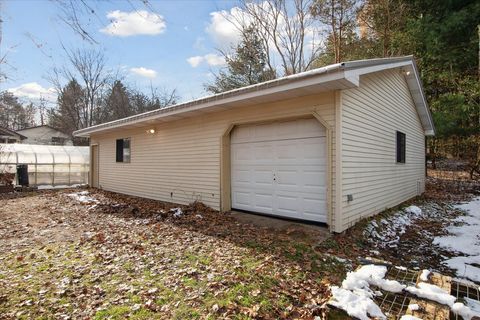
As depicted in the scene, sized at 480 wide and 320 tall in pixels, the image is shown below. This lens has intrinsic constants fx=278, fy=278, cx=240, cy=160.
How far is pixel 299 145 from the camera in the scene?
6191 mm

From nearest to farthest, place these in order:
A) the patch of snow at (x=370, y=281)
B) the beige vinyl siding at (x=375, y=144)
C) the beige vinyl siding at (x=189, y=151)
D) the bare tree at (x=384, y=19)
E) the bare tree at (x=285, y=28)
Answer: the patch of snow at (x=370, y=281) < the beige vinyl siding at (x=375, y=144) < the beige vinyl siding at (x=189, y=151) < the bare tree at (x=384, y=19) < the bare tree at (x=285, y=28)

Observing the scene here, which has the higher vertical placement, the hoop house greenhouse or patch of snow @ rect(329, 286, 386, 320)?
the hoop house greenhouse

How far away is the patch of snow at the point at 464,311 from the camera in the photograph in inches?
110

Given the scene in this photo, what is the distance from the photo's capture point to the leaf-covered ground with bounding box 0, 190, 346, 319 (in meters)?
2.96

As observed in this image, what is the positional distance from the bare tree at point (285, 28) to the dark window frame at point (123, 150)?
36.3 ft

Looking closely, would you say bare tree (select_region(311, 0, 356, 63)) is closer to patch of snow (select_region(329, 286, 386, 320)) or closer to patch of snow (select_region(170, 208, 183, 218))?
patch of snow (select_region(170, 208, 183, 218))

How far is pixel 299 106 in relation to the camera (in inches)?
233

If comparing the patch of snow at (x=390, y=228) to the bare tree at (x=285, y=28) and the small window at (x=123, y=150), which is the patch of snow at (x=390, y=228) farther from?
the bare tree at (x=285, y=28)

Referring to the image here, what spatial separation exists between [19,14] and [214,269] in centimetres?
416

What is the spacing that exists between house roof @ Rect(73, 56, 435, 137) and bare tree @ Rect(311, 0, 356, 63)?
26.7 ft

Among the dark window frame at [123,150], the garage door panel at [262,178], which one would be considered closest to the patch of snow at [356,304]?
the garage door panel at [262,178]

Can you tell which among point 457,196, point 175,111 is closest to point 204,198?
point 175,111

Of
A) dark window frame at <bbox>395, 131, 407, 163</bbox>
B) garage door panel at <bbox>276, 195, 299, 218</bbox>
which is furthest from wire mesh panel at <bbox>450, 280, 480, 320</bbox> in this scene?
dark window frame at <bbox>395, 131, 407, 163</bbox>

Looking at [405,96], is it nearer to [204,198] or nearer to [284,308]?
[204,198]
